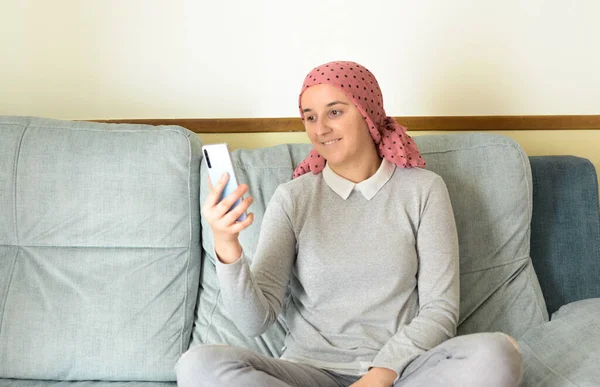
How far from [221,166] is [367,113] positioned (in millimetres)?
446

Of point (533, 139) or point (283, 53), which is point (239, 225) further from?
point (533, 139)

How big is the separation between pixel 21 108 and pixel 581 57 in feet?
5.95

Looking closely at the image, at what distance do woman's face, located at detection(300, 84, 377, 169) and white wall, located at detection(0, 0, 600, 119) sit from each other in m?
0.52

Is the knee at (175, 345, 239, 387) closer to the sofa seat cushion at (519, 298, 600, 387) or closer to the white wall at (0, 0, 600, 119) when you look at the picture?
the sofa seat cushion at (519, 298, 600, 387)

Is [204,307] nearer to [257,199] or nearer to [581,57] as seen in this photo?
[257,199]

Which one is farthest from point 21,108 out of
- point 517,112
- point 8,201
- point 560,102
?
A: point 560,102

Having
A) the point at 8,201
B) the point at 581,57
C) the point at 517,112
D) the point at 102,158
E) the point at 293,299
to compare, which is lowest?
the point at 293,299

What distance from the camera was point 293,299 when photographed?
1.63 metres

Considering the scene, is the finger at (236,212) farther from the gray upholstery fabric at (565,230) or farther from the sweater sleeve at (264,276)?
the gray upholstery fabric at (565,230)

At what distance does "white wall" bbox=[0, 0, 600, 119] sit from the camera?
2074 millimetres

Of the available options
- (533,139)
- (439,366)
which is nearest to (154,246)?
(439,366)

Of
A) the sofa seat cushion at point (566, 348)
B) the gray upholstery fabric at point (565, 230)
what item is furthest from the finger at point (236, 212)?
the gray upholstery fabric at point (565, 230)

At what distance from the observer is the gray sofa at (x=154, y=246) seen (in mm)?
1713

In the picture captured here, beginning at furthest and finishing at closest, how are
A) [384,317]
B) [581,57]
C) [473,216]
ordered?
[581,57]
[473,216]
[384,317]
